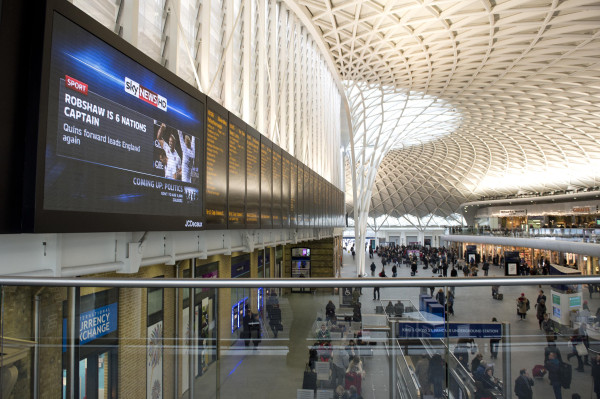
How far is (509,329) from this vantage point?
3.19 meters

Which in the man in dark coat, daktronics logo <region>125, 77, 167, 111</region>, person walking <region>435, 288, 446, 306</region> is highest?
daktronics logo <region>125, 77, 167, 111</region>

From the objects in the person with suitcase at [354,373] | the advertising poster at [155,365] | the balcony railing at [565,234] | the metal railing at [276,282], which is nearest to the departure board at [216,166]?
the advertising poster at [155,365]

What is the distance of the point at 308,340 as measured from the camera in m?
3.03

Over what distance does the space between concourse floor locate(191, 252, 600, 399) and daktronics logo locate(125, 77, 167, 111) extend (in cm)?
356

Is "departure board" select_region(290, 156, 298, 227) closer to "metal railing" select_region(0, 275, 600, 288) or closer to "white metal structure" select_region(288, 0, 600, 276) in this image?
"white metal structure" select_region(288, 0, 600, 276)

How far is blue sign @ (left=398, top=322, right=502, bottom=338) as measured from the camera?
3.06 meters

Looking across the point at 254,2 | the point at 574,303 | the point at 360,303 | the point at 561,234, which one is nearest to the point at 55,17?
the point at 360,303

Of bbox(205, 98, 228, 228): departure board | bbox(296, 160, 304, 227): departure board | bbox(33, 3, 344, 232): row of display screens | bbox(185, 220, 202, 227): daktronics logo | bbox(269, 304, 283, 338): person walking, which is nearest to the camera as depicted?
bbox(269, 304, 283, 338): person walking

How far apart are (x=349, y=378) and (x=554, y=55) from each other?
33.5 metres

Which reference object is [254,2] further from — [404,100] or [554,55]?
[404,100]

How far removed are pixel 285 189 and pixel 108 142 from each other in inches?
410

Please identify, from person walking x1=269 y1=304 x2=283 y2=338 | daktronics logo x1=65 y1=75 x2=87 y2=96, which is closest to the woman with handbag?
person walking x1=269 y1=304 x2=283 y2=338

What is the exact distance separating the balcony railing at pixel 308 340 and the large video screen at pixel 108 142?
120 centimetres

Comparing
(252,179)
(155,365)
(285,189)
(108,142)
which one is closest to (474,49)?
(285,189)
